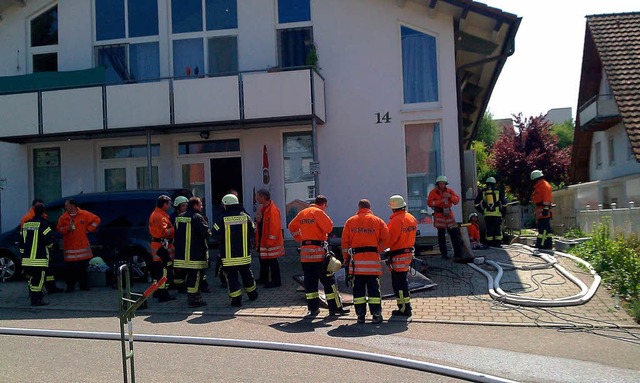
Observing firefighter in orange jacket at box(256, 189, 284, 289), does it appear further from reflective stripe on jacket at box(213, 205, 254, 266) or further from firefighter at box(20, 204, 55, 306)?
firefighter at box(20, 204, 55, 306)

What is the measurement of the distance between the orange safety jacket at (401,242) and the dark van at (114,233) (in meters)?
5.28

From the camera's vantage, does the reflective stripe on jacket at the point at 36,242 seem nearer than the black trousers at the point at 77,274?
Yes

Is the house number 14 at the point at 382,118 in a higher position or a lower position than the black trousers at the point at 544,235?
higher

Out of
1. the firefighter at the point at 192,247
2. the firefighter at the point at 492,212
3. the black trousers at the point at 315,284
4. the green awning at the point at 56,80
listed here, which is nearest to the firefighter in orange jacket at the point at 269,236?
the firefighter at the point at 192,247

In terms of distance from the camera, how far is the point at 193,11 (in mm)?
16422

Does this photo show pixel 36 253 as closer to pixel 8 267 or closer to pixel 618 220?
pixel 8 267

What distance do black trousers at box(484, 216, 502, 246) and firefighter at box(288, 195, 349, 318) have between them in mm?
6819

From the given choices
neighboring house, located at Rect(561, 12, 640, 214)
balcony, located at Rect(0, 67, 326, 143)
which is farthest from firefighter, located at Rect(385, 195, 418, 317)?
neighboring house, located at Rect(561, 12, 640, 214)

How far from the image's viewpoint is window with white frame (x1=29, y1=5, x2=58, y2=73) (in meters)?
17.1

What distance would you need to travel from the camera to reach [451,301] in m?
10.1

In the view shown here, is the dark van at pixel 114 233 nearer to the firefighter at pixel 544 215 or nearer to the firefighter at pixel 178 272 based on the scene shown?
the firefighter at pixel 178 272

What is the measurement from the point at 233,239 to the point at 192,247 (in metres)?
0.75

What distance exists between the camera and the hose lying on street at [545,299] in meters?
9.48

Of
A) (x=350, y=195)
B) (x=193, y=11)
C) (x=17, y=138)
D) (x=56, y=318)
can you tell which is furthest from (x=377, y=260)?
(x=17, y=138)
